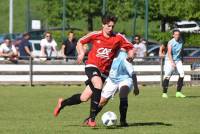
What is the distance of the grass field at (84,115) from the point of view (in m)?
13.0

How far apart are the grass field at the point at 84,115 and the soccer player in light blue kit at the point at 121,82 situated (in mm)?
406

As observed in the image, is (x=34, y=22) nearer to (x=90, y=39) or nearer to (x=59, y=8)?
(x=59, y=8)

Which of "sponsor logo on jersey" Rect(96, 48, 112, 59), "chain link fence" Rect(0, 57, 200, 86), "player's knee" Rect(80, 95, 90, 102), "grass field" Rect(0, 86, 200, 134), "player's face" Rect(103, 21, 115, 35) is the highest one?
"player's face" Rect(103, 21, 115, 35)

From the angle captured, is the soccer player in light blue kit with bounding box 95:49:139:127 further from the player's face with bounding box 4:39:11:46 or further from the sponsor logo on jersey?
the player's face with bounding box 4:39:11:46

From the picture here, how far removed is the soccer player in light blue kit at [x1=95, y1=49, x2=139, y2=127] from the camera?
A: 1386 centimetres

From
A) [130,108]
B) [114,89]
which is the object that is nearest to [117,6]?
[130,108]

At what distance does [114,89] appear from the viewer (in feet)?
46.1

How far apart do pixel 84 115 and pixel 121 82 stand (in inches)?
106

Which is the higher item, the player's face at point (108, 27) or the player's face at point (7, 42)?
the player's face at point (108, 27)

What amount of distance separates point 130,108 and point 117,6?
121 feet

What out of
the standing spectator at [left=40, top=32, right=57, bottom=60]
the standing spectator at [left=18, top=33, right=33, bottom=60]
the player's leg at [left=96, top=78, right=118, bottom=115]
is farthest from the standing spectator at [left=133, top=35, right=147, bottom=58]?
the player's leg at [left=96, top=78, right=118, bottom=115]

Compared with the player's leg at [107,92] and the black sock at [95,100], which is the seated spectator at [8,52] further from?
the black sock at [95,100]

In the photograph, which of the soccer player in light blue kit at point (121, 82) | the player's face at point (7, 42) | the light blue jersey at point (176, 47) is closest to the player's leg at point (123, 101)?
the soccer player in light blue kit at point (121, 82)

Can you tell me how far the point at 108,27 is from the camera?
1330 centimetres
